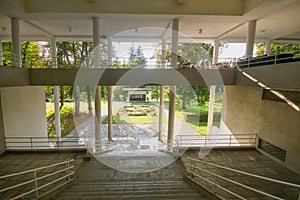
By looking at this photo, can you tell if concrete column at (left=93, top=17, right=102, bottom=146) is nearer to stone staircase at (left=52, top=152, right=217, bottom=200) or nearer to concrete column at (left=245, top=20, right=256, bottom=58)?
stone staircase at (left=52, top=152, right=217, bottom=200)

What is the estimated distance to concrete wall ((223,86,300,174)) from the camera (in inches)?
218

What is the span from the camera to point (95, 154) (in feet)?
21.7

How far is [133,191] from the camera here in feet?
14.3

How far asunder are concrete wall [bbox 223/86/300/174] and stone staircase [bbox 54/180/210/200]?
3798mm

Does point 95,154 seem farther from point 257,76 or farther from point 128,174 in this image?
point 257,76

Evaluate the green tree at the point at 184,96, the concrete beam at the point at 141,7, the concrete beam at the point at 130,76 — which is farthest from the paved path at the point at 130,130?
the concrete beam at the point at 141,7

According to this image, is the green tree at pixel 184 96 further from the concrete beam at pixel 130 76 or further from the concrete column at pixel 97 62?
the concrete column at pixel 97 62

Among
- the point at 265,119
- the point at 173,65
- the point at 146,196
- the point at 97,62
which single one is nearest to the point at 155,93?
the point at 173,65

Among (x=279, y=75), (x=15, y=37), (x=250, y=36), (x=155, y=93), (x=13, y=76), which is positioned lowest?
(x=155, y=93)

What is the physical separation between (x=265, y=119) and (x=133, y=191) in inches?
236

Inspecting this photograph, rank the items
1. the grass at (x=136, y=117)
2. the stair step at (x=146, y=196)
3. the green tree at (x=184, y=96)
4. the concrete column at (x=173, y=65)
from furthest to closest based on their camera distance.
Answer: the green tree at (x=184, y=96), the grass at (x=136, y=117), the concrete column at (x=173, y=65), the stair step at (x=146, y=196)

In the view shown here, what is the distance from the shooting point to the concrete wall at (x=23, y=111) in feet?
24.2

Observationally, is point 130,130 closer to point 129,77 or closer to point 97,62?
point 97,62

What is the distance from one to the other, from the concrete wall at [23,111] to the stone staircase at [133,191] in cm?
528
